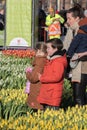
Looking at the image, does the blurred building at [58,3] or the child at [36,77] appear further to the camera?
the blurred building at [58,3]

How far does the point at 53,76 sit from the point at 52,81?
0.07 m

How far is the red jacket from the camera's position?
660cm

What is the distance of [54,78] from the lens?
6598mm

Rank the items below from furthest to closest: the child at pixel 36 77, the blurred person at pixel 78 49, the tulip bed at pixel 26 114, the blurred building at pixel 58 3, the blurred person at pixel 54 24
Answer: the blurred building at pixel 58 3 → the blurred person at pixel 54 24 → the blurred person at pixel 78 49 → the child at pixel 36 77 → the tulip bed at pixel 26 114

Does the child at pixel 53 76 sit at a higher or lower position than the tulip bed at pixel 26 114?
higher

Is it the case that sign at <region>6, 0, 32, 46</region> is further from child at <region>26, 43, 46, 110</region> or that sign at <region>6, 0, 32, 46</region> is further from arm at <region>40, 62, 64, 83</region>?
arm at <region>40, 62, 64, 83</region>

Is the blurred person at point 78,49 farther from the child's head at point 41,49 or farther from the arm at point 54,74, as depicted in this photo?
the arm at point 54,74

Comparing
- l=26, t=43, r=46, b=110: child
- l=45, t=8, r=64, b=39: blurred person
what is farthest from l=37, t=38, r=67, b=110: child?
l=45, t=8, r=64, b=39: blurred person

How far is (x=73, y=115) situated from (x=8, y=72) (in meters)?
4.16

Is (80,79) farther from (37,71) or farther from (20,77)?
(20,77)

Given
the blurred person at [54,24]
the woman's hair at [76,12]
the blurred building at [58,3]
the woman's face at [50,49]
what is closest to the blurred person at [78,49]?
the woman's hair at [76,12]

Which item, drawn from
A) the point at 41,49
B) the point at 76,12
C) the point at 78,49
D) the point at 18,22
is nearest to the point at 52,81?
the point at 41,49

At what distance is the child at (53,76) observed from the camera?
21.7 feet

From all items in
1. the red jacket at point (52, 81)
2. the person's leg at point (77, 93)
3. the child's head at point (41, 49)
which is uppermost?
the child's head at point (41, 49)
